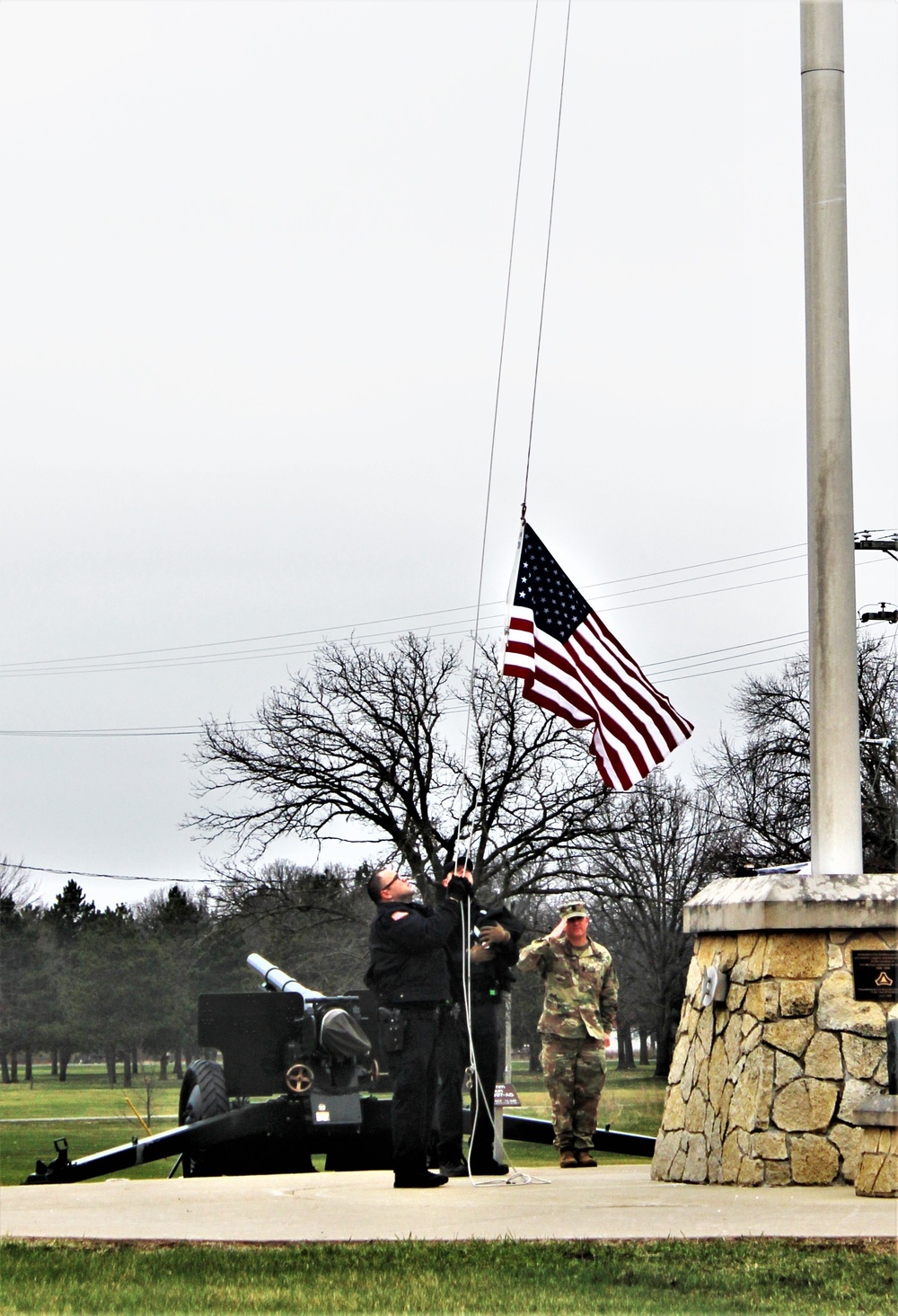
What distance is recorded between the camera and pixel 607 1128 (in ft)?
40.0

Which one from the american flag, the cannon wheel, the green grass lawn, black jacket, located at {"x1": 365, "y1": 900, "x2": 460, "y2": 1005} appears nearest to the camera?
the green grass lawn

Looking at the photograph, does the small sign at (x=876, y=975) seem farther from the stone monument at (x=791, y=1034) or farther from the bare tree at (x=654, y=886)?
the bare tree at (x=654, y=886)

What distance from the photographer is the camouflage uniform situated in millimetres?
9492

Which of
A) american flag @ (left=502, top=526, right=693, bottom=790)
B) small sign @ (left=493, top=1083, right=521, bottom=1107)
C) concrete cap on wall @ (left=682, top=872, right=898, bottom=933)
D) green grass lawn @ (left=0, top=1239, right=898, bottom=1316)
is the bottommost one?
green grass lawn @ (left=0, top=1239, right=898, bottom=1316)

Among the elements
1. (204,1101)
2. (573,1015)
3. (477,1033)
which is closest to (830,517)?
(573,1015)

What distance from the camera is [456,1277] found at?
19.8 feet

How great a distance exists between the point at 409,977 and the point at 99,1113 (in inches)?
254

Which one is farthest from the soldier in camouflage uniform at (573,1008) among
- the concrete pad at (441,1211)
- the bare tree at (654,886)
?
the bare tree at (654,886)

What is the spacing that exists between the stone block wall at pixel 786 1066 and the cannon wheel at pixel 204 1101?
320cm

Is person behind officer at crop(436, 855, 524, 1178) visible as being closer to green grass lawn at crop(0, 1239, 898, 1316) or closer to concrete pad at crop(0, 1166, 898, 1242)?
concrete pad at crop(0, 1166, 898, 1242)

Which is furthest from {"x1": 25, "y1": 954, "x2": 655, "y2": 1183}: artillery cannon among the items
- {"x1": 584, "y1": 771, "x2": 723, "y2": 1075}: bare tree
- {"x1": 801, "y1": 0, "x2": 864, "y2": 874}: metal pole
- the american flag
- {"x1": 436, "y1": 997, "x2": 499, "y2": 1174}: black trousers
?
{"x1": 584, "y1": 771, "x2": 723, "y2": 1075}: bare tree

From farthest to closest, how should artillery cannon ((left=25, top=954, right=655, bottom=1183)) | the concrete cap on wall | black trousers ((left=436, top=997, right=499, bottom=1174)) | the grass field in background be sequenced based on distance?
the grass field in background
artillery cannon ((left=25, top=954, right=655, bottom=1183))
the concrete cap on wall
black trousers ((left=436, top=997, right=499, bottom=1174))

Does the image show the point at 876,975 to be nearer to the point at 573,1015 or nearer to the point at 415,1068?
the point at 573,1015

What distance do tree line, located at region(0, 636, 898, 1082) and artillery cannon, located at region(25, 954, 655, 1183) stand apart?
72.5 inches
